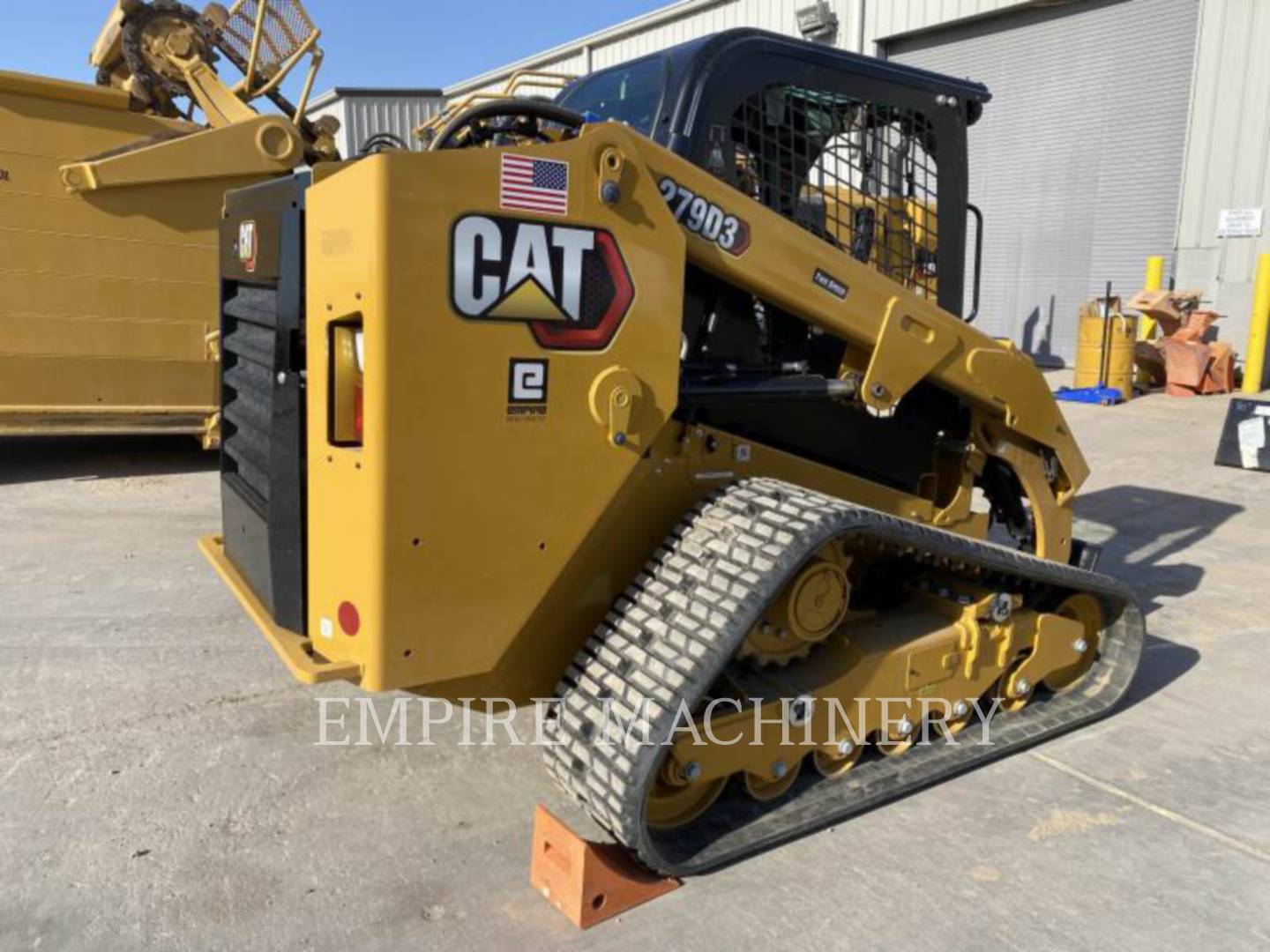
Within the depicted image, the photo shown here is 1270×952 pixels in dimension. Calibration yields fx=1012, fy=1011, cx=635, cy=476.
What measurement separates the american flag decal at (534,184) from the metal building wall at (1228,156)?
12105mm

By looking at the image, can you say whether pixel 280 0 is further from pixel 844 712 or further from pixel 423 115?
pixel 423 115

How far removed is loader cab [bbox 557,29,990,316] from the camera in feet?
10.3

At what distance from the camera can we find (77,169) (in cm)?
742

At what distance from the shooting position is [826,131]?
3.46 meters

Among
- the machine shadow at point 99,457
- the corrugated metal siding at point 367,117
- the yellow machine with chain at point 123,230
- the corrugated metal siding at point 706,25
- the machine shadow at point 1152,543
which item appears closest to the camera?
the machine shadow at point 1152,543

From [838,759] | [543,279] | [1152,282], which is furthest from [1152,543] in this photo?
[1152,282]

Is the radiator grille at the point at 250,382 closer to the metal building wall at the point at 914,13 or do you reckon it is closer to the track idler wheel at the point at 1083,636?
the track idler wheel at the point at 1083,636

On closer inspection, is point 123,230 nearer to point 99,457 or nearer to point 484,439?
point 99,457

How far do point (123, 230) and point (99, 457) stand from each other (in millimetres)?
2093

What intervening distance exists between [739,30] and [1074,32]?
12.5 meters

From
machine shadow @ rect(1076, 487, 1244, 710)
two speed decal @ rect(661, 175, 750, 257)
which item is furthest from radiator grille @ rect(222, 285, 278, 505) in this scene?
machine shadow @ rect(1076, 487, 1244, 710)

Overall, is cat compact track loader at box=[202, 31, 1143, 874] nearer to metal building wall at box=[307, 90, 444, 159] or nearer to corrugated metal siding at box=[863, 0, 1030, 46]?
corrugated metal siding at box=[863, 0, 1030, 46]

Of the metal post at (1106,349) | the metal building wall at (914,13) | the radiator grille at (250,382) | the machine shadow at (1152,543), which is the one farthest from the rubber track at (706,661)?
the metal building wall at (914,13)

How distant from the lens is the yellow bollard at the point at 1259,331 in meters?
11.5
